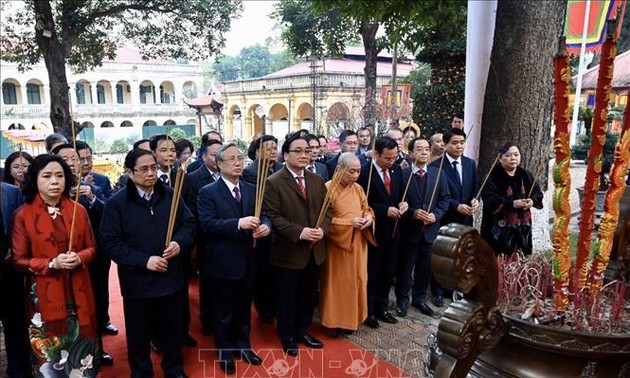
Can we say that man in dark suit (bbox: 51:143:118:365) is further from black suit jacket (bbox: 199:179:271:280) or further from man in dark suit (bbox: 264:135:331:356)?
man in dark suit (bbox: 264:135:331:356)

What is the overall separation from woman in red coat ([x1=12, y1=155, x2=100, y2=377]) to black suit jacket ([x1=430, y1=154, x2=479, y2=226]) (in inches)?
101

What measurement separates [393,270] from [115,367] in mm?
2012

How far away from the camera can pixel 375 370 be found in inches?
113

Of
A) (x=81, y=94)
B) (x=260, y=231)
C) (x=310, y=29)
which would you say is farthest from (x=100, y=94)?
(x=260, y=231)

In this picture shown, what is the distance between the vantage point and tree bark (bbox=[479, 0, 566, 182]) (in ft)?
12.9

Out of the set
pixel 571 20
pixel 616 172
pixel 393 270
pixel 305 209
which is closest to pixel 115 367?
pixel 305 209

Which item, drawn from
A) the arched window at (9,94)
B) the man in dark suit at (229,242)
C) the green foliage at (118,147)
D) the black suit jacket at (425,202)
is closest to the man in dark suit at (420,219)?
the black suit jacket at (425,202)

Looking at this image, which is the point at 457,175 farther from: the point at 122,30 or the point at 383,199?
the point at 122,30

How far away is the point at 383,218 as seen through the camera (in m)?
3.48

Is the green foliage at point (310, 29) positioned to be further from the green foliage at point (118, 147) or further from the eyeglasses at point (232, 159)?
the green foliage at point (118, 147)

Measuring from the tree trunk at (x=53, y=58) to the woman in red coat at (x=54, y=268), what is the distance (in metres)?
4.39

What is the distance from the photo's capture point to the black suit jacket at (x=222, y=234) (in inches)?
108

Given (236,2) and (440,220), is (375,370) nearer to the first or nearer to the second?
(440,220)

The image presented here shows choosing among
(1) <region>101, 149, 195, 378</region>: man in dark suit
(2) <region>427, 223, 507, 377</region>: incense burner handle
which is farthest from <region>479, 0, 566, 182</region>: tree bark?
(2) <region>427, 223, 507, 377</region>: incense burner handle
